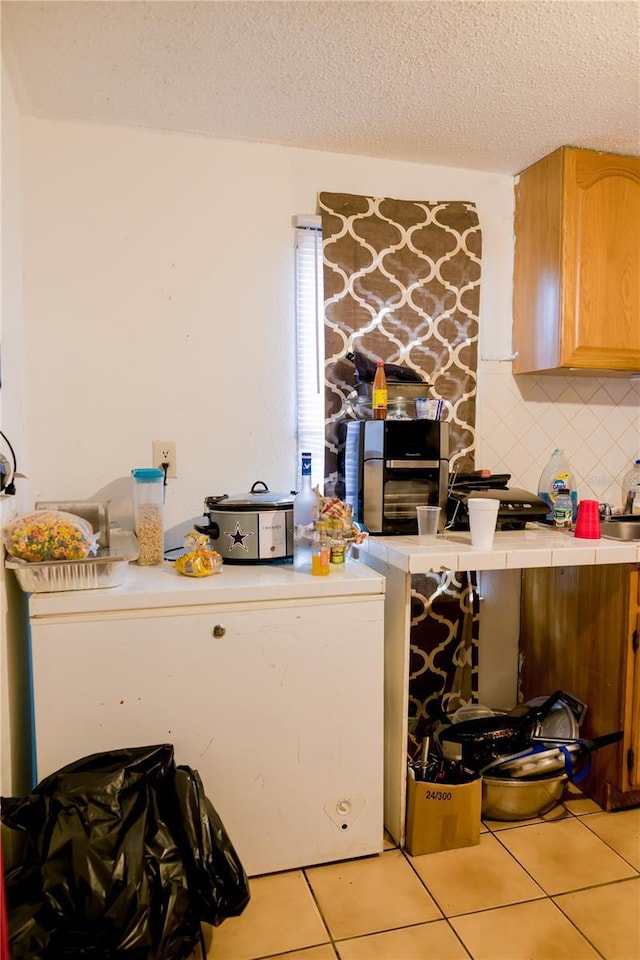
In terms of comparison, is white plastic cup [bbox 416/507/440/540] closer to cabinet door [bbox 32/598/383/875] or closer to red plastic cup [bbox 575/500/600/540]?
cabinet door [bbox 32/598/383/875]

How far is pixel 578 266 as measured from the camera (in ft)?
7.02

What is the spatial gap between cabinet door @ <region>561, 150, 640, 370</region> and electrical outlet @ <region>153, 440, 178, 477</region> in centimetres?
138

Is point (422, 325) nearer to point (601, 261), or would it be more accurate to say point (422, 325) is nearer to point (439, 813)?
point (601, 261)

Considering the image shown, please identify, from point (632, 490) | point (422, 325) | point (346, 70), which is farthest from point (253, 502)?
point (632, 490)

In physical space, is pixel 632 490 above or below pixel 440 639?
above

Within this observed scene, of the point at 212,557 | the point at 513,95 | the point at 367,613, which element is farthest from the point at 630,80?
the point at 212,557

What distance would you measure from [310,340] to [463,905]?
1.72 metres

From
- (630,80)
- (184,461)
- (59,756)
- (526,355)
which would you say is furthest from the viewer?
(526,355)

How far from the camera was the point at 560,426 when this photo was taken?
96.2 inches

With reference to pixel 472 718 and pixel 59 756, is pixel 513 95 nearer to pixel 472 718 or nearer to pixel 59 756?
pixel 472 718

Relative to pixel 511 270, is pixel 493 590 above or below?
below

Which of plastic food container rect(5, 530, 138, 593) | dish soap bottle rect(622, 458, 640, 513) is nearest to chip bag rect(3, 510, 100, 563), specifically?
plastic food container rect(5, 530, 138, 593)

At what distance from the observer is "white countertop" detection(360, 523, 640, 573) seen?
1638mm

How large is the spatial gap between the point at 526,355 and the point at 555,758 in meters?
1.39
